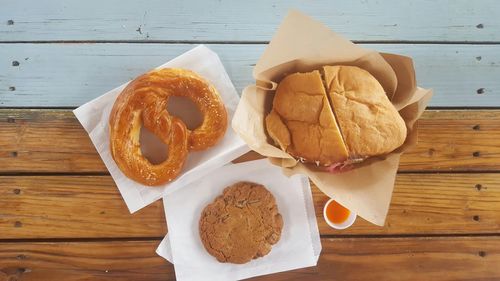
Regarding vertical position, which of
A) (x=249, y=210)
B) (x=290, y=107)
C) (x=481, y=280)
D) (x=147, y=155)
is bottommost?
(x=481, y=280)

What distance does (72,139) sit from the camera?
1279 millimetres

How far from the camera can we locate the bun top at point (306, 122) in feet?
3.25

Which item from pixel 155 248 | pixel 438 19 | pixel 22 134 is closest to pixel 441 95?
pixel 438 19

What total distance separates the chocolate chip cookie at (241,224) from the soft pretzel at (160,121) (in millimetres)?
159

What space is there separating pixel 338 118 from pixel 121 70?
66 centimetres

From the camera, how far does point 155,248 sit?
1.27 m

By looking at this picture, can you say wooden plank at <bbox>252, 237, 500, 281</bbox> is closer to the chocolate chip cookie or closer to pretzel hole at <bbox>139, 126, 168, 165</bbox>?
the chocolate chip cookie

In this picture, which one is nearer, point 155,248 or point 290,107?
point 290,107

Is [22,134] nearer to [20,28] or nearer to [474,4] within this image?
[20,28]

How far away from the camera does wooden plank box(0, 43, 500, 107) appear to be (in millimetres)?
1299

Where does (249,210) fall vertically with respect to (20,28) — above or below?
below

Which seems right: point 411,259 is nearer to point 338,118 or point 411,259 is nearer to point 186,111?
point 338,118

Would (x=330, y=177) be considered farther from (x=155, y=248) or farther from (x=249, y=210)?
(x=155, y=248)

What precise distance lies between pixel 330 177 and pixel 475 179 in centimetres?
50
